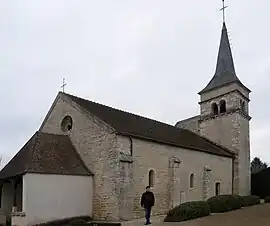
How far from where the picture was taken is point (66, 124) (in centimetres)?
2773

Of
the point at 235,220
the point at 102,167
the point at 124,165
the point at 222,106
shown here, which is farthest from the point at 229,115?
the point at 235,220

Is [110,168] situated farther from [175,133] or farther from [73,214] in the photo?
[175,133]

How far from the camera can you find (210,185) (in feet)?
99.2

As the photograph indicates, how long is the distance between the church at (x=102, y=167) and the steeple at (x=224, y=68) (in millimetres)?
6902

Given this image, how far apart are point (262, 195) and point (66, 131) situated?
789 inches

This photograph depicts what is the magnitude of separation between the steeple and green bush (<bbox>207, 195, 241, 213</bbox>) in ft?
51.2

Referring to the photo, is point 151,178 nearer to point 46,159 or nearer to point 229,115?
point 46,159

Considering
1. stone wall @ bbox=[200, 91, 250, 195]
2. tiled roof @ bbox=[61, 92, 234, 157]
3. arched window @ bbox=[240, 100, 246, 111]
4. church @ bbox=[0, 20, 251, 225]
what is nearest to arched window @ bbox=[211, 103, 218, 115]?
stone wall @ bbox=[200, 91, 250, 195]

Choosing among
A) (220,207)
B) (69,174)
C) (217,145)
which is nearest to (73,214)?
(69,174)

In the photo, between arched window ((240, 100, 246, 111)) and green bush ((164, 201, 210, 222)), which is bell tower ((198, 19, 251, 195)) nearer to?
arched window ((240, 100, 246, 111))

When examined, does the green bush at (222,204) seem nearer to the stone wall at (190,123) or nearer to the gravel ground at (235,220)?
the gravel ground at (235,220)

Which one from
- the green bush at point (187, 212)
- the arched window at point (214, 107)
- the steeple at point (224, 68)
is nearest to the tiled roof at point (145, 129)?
the arched window at point (214, 107)

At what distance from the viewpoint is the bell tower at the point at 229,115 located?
113 feet

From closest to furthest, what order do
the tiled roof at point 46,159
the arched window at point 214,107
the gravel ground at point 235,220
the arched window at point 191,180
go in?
the gravel ground at point 235,220 → the tiled roof at point 46,159 → the arched window at point 191,180 → the arched window at point 214,107
